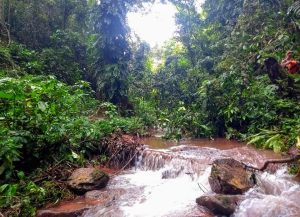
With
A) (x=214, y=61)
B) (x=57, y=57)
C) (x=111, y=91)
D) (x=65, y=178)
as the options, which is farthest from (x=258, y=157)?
(x=57, y=57)

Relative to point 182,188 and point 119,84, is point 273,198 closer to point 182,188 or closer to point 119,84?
point 182,188

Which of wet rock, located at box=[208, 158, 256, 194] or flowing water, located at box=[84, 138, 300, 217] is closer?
flowing water, located at box=[84, 138, 300, 217]

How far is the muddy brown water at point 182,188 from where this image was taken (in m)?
5.05

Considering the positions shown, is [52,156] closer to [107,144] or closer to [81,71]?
[107,144]

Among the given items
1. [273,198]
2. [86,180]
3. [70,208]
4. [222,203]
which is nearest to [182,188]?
[222,203]

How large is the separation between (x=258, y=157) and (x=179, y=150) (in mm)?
2278

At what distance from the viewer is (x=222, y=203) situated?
491cm

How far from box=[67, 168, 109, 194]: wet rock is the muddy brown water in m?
0.22

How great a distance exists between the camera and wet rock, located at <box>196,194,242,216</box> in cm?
486

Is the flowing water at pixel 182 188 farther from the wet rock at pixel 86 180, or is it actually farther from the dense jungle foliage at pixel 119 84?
the dense jungle foliage at pixel 119 84

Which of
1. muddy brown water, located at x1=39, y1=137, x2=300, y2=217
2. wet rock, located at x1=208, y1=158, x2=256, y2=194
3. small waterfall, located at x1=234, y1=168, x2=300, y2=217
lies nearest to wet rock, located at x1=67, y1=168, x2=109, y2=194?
muddy brown water, located at x1=39, y1=137, x2=300, y2=217

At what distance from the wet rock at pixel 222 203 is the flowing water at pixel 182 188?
111mm

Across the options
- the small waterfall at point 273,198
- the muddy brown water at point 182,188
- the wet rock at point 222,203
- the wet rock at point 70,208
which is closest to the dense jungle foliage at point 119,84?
the wet rock at point 70,208

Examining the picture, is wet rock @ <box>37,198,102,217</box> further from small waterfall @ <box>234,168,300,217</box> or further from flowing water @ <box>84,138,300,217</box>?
small waterfall @ <box>234,168,300,217</box>
